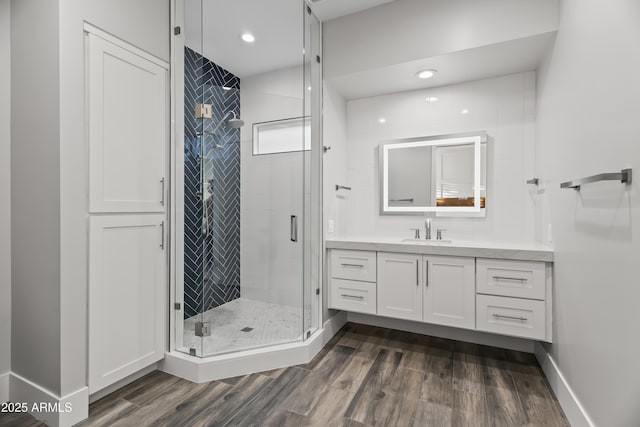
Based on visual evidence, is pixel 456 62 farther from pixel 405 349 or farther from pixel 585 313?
pixel 405 349

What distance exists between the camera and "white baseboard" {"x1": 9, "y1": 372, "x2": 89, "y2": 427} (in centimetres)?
146

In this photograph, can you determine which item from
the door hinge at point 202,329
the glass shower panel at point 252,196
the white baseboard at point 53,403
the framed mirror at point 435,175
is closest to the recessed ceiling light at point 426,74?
the framed mirror at point 435,175

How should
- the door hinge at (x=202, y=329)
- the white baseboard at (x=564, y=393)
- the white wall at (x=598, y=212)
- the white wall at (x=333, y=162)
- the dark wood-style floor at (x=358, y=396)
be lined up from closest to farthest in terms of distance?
1. the white wall at (x=598, y=212)
2. the white baseboard at (x=564, y=393)
3. the dark wood-style floor at (x=358, y=396)
4. the door hinge at (x=202, y=329)
5. the white wall at (x=333, y=162)

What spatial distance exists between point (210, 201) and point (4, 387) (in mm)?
1497

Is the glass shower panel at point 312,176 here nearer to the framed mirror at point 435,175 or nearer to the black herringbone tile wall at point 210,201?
the black herringbone tile wall at point 210,201

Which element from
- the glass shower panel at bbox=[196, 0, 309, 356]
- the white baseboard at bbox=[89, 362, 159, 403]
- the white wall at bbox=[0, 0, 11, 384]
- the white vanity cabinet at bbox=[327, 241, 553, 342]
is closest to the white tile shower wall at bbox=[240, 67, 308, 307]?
the glass shower panel at bbox=[196, 0, 309, 356]

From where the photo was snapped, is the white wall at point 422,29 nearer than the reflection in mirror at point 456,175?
Yes

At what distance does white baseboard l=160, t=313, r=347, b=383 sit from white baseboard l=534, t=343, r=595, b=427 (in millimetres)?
1470

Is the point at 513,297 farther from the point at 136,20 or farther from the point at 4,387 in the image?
the point at 4,387

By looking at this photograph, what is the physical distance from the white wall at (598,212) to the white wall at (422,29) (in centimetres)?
21

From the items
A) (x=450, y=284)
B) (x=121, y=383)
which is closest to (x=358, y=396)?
(x=450, y=284)

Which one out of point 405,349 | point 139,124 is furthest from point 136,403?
point 405,349

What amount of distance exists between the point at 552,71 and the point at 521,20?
0.38 meters

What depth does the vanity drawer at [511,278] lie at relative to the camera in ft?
6.35
